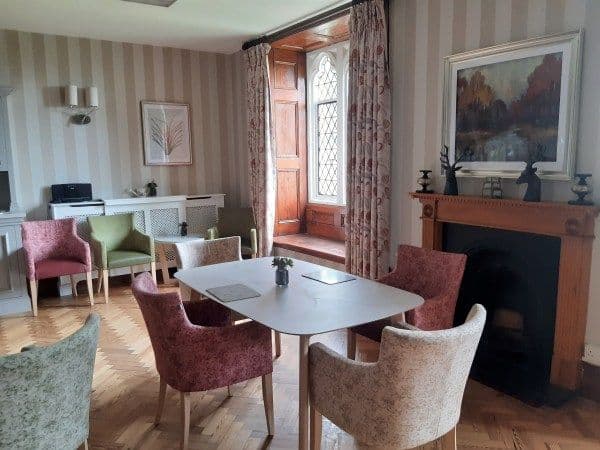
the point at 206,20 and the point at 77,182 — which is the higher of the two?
the point at 206,20

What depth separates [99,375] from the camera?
10.00 ft

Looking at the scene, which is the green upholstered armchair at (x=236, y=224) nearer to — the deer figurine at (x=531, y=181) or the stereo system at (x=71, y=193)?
the stereo system at (x=71, y=193)

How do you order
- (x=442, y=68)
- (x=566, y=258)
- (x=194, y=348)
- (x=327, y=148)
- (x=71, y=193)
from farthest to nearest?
(x=327, y=148) < (x=71, y=193) < (x=442, y=68) < (x=566, y=258) < (x=194, y=348)

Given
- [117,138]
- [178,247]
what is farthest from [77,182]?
[178,247]

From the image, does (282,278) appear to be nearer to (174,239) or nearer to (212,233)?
(212,233)

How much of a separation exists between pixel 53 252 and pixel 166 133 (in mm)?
1846

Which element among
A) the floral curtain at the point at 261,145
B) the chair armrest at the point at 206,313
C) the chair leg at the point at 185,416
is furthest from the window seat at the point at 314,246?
the chair leg at the point at 185,416

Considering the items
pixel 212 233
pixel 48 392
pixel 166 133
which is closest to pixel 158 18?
pixel 166 133

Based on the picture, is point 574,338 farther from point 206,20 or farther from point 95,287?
point 95,287

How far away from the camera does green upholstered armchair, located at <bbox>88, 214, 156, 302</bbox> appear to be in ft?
15.0

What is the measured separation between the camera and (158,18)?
4.30 meters

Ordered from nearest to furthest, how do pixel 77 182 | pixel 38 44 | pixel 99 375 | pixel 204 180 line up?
pixel 99 375 < pixel 38 44 < pixel 77 182 < pixel 204 180

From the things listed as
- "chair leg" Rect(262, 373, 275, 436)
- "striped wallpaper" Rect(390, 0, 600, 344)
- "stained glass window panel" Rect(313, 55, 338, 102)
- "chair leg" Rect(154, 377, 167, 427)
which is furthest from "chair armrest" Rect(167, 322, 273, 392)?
"stained glass window panel" Rect(313, 55, 338, 102)

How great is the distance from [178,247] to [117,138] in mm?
2638
